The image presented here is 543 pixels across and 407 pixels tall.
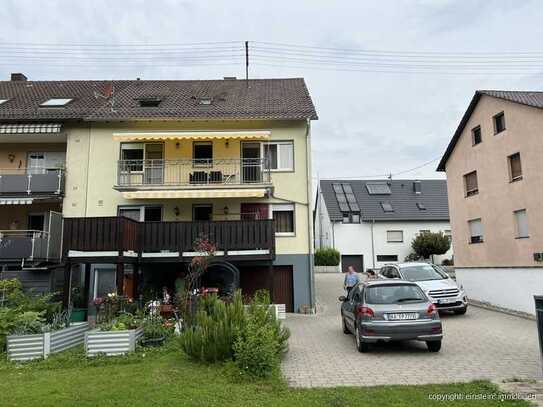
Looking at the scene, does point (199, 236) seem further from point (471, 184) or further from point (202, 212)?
point (471, 184)

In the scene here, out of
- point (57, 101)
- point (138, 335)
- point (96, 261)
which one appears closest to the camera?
point (138, 335)

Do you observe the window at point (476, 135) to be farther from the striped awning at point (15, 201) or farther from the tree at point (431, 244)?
the striped awning at point (15, 201)

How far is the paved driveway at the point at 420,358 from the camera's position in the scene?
8.24 metres

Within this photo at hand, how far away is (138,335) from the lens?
1114 cm

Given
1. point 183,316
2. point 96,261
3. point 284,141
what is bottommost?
point 183,316

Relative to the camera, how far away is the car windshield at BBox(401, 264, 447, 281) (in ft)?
58.6

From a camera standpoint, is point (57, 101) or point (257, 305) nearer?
point (257, 305)

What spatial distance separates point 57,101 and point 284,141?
502 inches

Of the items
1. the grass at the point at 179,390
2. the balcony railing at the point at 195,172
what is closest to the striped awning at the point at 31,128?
the balcony railing at the point at 195,172

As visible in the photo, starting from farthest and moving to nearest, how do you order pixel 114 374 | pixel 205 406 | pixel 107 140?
pixel 107 140 → pixel 114 374 → pixel 205 406

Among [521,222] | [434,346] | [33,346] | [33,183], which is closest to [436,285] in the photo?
[521,222]

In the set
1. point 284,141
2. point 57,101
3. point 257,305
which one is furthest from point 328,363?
point 57,101

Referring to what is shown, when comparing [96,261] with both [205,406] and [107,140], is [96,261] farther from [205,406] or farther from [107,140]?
[205,406]

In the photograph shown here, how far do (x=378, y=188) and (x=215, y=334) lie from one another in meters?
39.2
